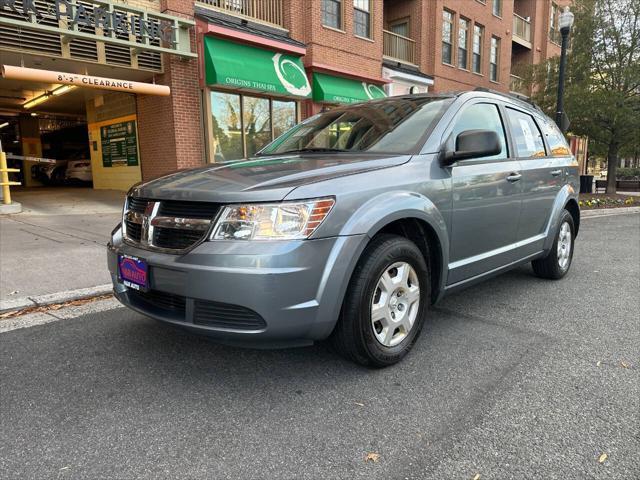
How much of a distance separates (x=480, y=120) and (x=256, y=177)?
2.09 m

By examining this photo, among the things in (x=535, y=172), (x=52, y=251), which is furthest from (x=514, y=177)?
(x=52, y=251)

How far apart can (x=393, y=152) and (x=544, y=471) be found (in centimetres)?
202

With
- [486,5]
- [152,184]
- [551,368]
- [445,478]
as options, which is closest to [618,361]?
[551,368]

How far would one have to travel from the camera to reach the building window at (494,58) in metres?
22.3

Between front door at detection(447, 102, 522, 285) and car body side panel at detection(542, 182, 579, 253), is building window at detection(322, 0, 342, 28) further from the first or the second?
front door at detection(447, 102, 522, 285)

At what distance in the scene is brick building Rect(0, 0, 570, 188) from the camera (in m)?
9.49

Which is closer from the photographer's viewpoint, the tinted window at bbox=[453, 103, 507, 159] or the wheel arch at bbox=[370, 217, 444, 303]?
the wheel arch at bbox=[370, 217, 444, 303]

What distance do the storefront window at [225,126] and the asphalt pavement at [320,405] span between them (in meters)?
8.26

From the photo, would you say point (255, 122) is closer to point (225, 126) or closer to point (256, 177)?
point (225, 126)

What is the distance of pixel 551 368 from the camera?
2.95 m

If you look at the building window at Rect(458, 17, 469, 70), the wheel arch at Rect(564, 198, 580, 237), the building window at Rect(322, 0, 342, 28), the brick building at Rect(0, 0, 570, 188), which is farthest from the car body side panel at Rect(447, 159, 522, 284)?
the building window at Rect(458, 17, 469, 70)

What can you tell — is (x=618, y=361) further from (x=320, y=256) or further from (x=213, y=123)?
(x=213, y=123)

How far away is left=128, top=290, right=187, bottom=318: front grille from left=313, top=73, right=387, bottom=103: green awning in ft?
35.6

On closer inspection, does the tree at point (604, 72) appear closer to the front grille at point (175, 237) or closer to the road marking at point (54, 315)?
the road marking at point (54, 315)
